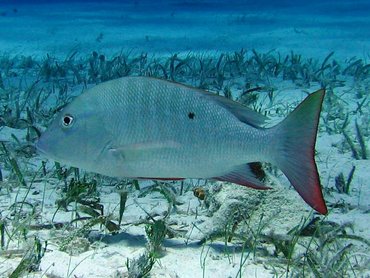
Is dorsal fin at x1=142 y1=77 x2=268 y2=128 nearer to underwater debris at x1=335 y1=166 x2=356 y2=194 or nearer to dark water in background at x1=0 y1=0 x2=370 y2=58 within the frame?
underwater debris at x1=335 y1=166 x2=356 y2=194

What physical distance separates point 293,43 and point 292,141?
14.9m

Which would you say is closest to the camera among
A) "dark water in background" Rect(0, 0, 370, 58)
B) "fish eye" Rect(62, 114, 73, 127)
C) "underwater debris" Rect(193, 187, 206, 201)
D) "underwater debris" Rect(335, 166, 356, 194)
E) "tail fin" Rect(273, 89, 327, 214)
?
"tail fin" Rect(273, 89, 327, 214)

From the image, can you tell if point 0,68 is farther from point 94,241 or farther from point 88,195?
point 94,241

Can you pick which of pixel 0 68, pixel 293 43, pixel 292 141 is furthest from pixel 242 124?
pixel 293 43

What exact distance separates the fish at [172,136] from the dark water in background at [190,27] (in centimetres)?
1270

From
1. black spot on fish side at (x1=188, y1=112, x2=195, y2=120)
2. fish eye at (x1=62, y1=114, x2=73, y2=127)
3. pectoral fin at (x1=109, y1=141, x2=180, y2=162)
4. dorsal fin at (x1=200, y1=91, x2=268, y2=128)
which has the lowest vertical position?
pectoral fin at (x1=109, y1=141, x2=180, y2=162)

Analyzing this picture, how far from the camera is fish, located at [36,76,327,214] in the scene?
8.99 feet

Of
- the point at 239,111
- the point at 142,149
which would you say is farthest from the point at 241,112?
the point at 142,149

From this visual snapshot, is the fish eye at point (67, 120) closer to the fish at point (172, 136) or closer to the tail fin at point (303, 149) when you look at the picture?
the fish at point (172, 136)

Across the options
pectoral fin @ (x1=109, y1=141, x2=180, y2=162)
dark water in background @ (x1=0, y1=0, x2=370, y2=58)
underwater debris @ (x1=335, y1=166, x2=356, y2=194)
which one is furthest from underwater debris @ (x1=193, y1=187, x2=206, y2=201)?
dark water in background @ (x1=0, y1=0, x2=370, y2=58)

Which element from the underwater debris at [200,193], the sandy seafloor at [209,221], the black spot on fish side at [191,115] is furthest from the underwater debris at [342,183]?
the black spot on fish side at [191,115]

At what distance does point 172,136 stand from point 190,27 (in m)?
20.7

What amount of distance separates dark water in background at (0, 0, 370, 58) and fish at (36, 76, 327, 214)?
12.7 meters

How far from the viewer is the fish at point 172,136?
2.74 metres
